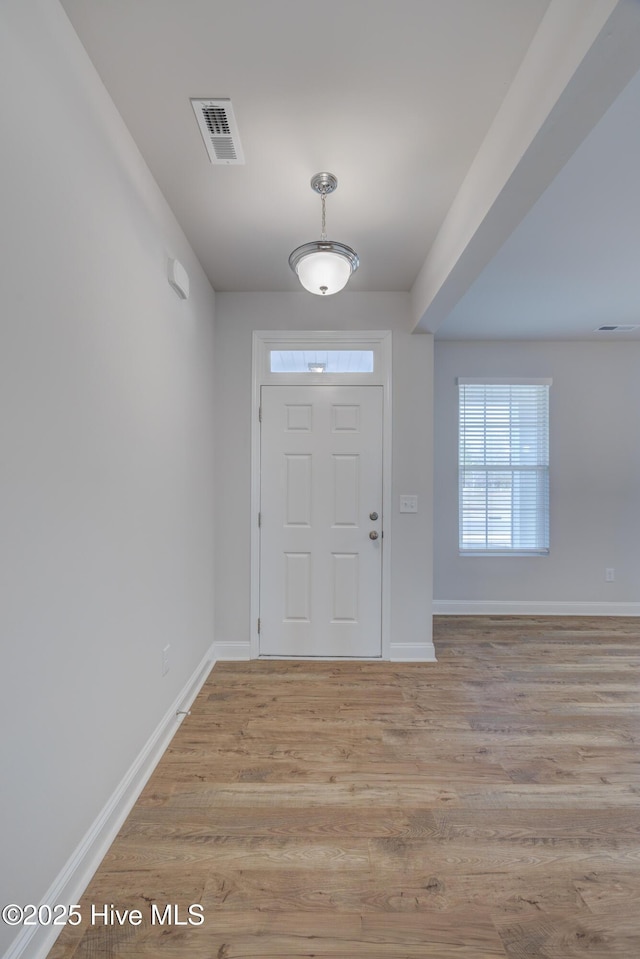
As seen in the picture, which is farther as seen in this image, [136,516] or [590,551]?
[590,551]

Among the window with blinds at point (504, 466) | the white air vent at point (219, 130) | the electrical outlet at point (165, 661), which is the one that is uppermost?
the white air vent at point (219, 130)

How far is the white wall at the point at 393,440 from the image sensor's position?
10.2 ft

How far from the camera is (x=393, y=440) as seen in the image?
310 centimetres

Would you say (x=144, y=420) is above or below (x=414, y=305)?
below

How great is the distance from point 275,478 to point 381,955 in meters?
2.41

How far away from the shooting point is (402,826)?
160 centimetres

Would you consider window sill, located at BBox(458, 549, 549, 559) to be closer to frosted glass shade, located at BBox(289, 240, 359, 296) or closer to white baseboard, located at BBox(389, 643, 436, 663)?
white baseboard, located at BBox(389, 643, 436, 663)

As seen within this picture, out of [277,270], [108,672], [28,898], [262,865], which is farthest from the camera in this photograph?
[277,270]

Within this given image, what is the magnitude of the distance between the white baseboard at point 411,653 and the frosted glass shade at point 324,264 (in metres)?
2.41

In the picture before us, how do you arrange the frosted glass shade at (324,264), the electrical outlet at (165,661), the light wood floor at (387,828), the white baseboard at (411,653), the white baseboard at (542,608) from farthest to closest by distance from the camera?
the white baseboard at (542,608)
the white baseboard at (411,653)
the electrical outlet at (165,661)
the frosted glass shade at (324,264)
the light wood floor at (387,828)

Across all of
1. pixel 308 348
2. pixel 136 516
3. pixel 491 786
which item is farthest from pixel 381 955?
pixel 308 348

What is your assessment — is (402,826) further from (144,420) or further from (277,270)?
(277,270)

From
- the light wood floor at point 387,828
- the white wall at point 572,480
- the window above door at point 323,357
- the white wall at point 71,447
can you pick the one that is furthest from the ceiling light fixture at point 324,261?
the white wall at point 572,480

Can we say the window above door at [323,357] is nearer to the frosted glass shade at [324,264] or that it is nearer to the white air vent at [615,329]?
the frosted glass shade at [324,264]
